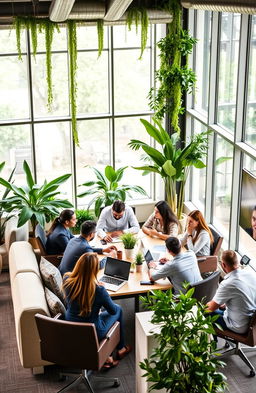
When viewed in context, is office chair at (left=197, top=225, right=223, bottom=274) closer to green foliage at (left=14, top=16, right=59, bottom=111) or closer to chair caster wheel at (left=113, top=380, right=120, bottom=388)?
chair caster wheel at (left=113, top=380, right=120, bottom=388)

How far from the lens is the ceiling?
6840 millimetres

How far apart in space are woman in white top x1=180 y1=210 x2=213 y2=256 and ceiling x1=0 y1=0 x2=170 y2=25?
2.45 metres

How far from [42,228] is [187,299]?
3241 millimetres

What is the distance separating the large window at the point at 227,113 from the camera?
6383 millimetres

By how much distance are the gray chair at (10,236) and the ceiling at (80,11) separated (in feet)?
8.12

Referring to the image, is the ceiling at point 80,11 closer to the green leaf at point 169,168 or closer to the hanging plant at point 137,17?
the hanging plant at point 137,17

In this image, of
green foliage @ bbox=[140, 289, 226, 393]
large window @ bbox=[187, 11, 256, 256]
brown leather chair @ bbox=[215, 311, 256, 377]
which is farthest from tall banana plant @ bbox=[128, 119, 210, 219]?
green foliage @ bbox=[140, 289, 226, 393]

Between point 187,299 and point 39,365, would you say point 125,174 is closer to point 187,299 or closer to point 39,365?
point 39,365

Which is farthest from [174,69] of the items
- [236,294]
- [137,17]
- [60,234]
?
[236,294]

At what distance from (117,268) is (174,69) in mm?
3070

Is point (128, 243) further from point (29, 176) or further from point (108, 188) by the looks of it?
point (29, 176)

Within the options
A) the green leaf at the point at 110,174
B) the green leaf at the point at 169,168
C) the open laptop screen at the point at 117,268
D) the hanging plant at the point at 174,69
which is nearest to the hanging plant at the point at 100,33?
the hanging plant at the point at 174,69

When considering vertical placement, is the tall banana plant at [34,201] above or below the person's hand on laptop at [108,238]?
above

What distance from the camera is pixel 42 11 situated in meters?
7.30
